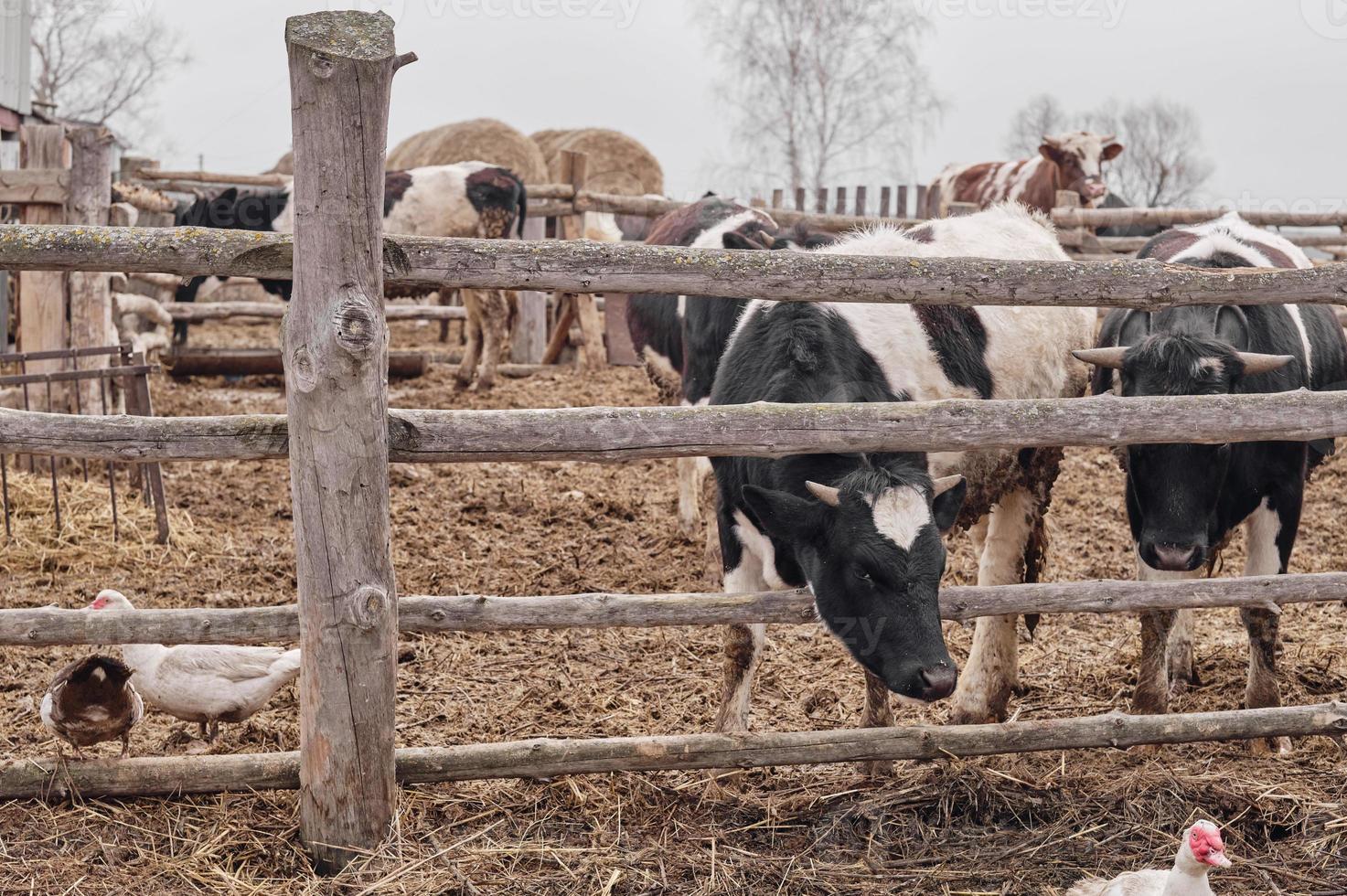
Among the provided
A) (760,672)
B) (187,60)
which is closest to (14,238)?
(760,672)

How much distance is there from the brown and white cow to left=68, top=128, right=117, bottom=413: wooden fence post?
27.1 ft

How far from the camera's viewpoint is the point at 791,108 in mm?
24797

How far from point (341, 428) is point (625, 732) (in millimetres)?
1872

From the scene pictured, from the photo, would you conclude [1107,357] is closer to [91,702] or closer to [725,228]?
[725,228]

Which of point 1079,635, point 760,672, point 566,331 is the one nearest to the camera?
point 760,672

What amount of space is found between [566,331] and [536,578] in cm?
682

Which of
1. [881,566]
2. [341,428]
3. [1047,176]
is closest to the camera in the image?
[341,428]

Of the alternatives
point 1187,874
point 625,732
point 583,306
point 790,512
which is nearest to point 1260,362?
point 790,512

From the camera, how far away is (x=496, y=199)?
439 inches

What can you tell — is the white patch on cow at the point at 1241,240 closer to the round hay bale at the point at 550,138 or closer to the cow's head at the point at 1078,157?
the cow's head at the point at 1078,157

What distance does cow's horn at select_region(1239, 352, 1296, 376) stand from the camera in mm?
4059

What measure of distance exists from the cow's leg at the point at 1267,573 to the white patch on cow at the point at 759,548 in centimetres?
185

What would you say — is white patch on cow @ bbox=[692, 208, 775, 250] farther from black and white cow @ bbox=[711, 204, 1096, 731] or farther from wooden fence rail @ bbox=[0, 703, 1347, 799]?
wooden fence rail @ bbox=[0, 703, 1347, 799]

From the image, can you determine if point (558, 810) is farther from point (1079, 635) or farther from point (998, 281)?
point (1079, 635)
